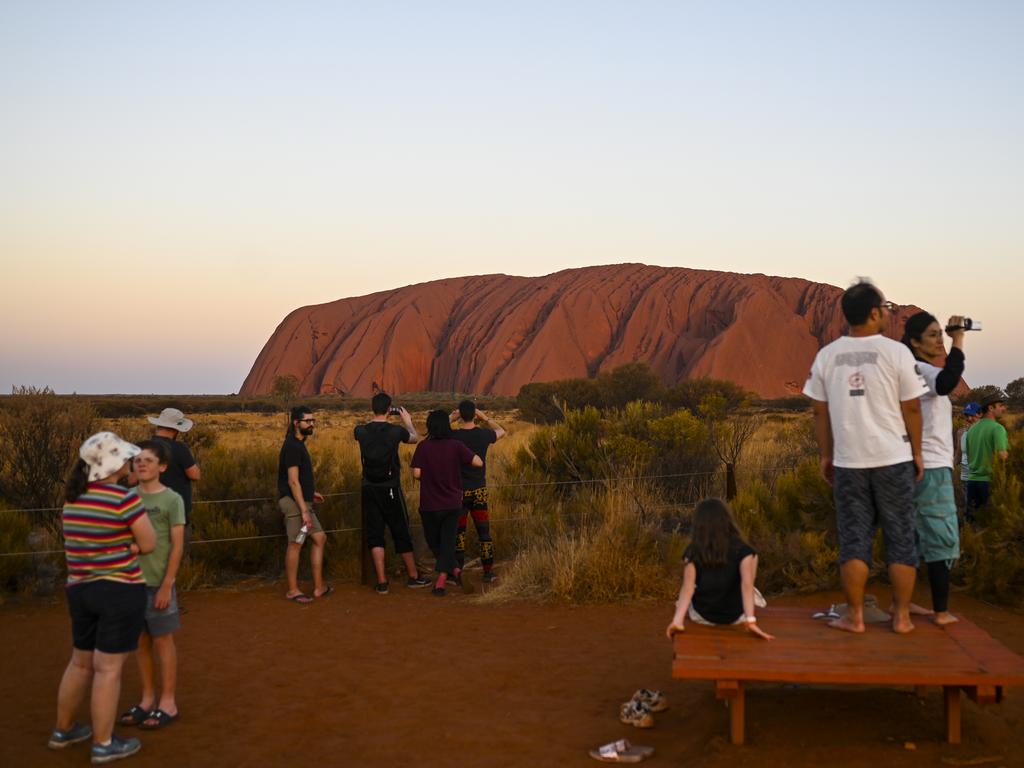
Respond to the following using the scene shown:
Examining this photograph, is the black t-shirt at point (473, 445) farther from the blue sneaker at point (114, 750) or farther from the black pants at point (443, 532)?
the blue sneaker at point (114, 750)

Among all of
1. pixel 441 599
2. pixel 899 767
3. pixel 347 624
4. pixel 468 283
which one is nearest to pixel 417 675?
pixel 347 624

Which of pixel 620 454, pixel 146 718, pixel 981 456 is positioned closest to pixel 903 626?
pixel 146 718

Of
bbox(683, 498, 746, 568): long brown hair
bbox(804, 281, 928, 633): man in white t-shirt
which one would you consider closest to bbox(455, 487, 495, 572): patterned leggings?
bbox(683, 498, 746, 568): long brown hair

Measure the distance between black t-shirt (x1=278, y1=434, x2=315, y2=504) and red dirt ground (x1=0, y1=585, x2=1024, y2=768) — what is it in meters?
1.04

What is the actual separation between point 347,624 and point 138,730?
2550mm

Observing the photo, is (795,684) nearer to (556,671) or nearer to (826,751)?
(826,751)

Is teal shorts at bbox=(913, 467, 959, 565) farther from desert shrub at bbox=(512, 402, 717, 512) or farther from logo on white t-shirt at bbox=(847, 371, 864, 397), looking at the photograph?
desert shrub at bbox=(512, 402, 717, 512)

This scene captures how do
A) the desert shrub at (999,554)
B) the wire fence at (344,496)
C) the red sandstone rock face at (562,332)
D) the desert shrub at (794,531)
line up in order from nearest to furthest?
the desert shrub at (999,554), the desert shrub at (794,531), the wire fence at (344,496), the red sandstone rock face at (562,332)

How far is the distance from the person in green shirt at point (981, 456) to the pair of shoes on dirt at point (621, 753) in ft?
18.1

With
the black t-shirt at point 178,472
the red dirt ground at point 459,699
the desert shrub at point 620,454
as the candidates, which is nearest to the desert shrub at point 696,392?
the desert shrub at point 620,454

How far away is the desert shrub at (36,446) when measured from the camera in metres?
10.4

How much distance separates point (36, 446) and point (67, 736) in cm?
668

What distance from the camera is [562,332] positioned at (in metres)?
65.8

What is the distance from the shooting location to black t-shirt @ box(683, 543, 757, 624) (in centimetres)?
472
